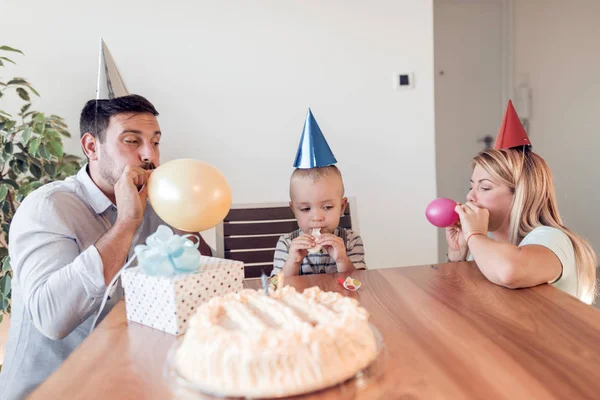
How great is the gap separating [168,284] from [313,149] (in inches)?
33.3

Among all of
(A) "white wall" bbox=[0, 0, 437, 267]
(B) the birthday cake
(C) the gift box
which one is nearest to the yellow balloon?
(C) the gift box

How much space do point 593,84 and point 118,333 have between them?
3.98 m

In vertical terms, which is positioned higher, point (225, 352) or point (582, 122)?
point (582, 122)

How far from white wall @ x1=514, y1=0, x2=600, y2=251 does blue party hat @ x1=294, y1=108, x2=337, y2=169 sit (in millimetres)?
2886

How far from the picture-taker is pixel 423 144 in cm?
262

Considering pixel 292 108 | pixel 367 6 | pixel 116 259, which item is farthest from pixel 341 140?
pixel 116 259

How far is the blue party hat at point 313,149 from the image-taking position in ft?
5.52

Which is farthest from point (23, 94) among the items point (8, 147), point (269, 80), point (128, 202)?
point (128, 202)

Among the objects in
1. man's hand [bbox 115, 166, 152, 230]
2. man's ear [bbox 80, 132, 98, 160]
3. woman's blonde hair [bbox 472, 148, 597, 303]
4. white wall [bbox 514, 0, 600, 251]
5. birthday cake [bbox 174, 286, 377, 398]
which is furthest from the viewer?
white wall [bbox 514, 0, 600, 251]

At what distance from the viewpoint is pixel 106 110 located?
1554 mm

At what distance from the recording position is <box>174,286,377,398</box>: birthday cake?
69 centimetres

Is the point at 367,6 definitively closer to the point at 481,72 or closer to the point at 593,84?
the point at 481,72

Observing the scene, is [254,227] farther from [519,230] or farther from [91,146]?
[519,230]

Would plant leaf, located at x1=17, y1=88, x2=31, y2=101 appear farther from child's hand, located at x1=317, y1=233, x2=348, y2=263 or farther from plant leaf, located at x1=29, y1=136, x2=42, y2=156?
child's hand, located at x1=317, y1=233, x2=348, y2=263
